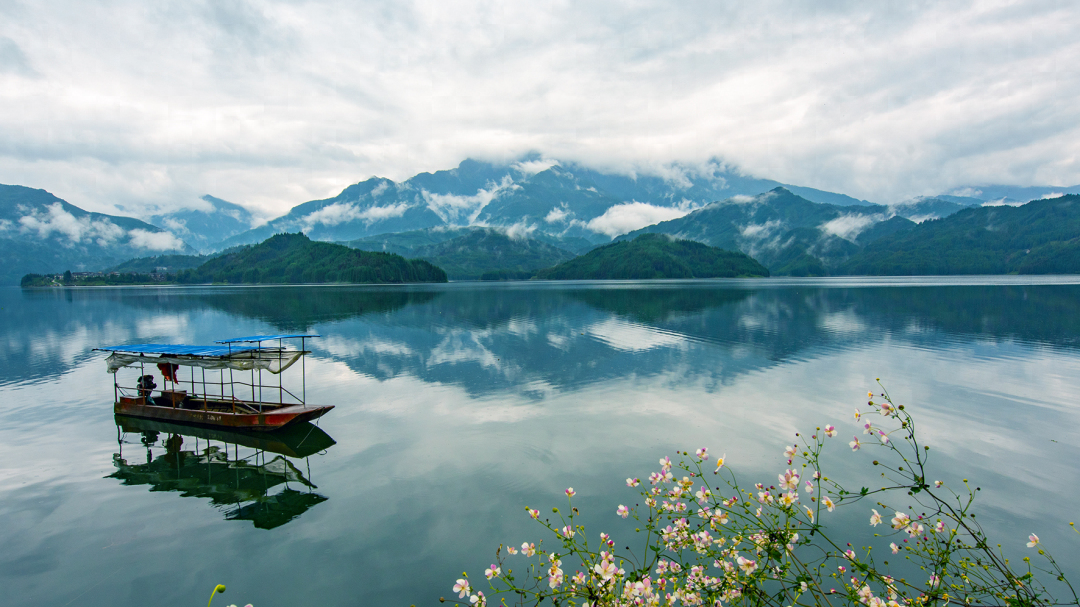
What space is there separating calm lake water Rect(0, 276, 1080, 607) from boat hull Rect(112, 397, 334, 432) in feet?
4.20

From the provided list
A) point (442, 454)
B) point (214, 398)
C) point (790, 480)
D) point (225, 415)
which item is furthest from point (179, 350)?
point (790, 480)

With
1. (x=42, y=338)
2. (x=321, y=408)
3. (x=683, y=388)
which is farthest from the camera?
(x=42, y=338)

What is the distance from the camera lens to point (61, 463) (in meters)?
24.1

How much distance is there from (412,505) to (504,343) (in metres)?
38.9

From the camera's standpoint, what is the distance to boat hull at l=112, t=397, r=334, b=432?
28.2 m

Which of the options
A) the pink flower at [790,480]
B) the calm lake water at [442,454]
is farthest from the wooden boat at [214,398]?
the pink flower at [790,480]

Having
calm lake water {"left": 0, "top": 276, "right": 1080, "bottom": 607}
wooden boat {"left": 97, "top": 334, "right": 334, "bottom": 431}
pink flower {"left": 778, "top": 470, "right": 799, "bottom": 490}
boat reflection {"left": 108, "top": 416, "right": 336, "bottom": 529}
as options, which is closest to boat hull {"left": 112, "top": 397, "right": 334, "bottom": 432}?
wooden boat {"left": 97, "top": 334, "right": 334, "bottom": 431}

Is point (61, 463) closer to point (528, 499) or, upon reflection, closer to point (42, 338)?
point (528, 499)

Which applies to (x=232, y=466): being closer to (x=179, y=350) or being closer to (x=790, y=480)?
(x=179, y=350)

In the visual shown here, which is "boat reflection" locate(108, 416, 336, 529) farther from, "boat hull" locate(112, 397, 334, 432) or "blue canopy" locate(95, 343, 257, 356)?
"blue canopy" locate(95, 343, 257, 356)

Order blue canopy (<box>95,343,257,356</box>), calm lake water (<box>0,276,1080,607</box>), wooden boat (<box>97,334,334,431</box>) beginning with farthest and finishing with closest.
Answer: blue canopy (<box>95,343,257,356</box>)
wooden boat (<box>97,334,334,431</box>)
calm lake water (<box>0,276,1080,607</box>)

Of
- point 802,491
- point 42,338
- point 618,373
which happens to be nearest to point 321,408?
point 618,373

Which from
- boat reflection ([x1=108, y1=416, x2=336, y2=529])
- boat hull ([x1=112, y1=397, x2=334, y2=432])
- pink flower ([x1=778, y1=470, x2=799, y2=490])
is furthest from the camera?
boat hull ([x1=112, y1=397, x2=334, y2=432])

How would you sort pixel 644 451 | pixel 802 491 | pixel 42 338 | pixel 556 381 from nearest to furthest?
pixel 802 491 → pixel 644 451 → pixel 556 381 → pixel 42 338
